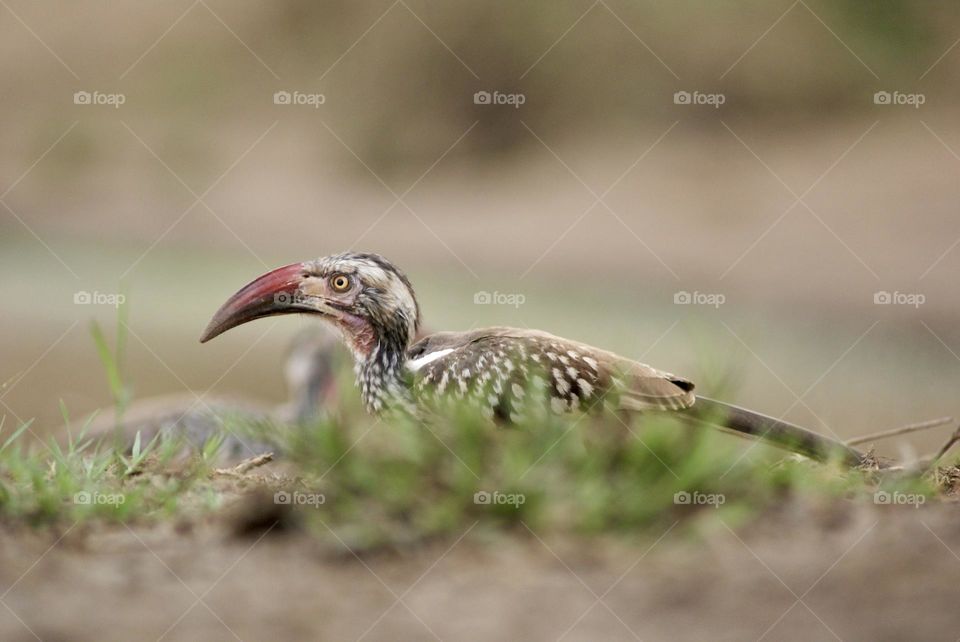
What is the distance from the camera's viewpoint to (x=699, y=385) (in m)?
4.25

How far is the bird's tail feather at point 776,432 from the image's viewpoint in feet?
13.3

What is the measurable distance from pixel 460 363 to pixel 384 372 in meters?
0.37

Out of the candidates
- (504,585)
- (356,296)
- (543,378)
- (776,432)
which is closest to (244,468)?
(356,296)

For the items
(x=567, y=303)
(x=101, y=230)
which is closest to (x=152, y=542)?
(x=567, y=303)

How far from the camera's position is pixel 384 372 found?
4516 mm

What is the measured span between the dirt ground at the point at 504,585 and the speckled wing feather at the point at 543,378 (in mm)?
960

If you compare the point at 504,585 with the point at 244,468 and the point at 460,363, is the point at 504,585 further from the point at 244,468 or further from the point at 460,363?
the point at 460,363

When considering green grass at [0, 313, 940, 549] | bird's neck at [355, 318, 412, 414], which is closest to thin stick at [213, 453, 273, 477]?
green grass at [0, 313, 940, 549]

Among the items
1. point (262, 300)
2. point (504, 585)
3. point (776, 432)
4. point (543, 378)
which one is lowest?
point (504, 585)

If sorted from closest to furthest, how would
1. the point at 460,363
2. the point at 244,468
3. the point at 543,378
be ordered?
the point at 244,468, the point at 543,378, the point at 460,363

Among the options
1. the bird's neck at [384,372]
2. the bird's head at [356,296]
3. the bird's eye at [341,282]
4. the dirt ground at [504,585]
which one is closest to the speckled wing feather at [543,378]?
the bird's neck at [384,372]

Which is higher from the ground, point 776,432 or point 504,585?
point 776,432

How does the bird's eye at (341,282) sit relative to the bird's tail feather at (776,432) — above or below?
above

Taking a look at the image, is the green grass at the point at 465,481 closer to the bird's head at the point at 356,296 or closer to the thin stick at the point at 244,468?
the thin stick at the point at 244,468
